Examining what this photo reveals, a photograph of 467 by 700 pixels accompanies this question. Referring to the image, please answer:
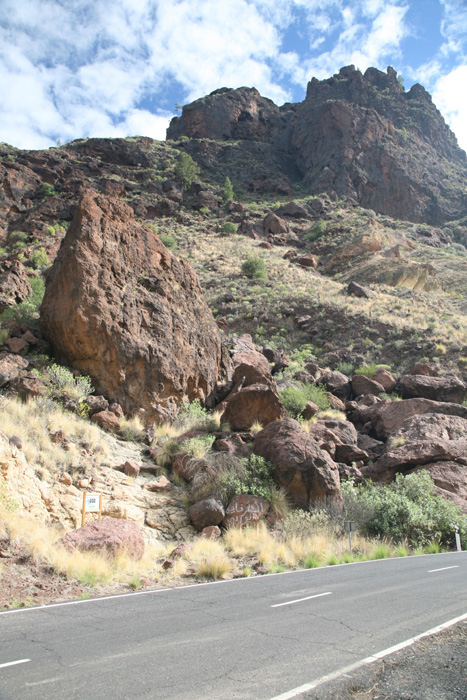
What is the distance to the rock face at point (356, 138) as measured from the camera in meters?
77.8

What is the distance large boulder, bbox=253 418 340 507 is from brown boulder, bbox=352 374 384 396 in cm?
1004

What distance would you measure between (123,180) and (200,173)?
1676 centimetres

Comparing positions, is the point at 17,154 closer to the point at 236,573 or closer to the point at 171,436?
the point at 171,436

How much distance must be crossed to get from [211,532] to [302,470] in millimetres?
3166

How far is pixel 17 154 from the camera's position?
6138cm

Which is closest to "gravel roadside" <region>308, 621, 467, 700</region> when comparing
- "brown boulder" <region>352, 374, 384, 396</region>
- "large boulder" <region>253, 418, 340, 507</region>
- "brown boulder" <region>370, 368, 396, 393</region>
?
"large boulder" <region>253, 418, 340, 507</region>

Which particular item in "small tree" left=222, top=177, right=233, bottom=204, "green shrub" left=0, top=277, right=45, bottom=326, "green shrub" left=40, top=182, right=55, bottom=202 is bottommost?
"green shrub" left=0, top=277, right=45, bottom=326

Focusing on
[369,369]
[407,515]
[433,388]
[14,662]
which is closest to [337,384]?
[369,369]

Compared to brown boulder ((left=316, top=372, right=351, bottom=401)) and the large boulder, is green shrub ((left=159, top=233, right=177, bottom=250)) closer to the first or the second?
brown boulder ((left=316, top=372, right=351, bottom=401))

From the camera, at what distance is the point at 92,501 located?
8969 millimetres

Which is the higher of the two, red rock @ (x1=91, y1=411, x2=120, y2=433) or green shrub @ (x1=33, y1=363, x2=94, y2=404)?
green shrub @ (x1=33, y1=363, x2=94, y2=404)

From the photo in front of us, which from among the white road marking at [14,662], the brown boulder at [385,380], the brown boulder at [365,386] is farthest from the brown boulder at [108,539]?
the brown boulder at [385,380]

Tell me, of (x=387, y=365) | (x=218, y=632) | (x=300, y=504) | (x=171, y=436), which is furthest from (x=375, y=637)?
(x=387, y=365)

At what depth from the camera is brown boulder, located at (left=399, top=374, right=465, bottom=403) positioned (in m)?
21.0
